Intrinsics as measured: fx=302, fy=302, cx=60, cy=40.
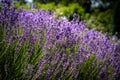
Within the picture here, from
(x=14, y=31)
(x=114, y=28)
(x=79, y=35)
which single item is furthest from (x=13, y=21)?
(x=114, y=28)

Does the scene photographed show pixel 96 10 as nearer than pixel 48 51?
No

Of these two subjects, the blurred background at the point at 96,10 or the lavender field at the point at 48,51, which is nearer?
the lavender field at the point at 48,51

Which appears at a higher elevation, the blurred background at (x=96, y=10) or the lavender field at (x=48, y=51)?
the lavender field at (x=48, y=51)

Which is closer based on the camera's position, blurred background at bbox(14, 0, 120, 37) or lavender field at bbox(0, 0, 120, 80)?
lavender field at bbox(0, 0, 120, 80)

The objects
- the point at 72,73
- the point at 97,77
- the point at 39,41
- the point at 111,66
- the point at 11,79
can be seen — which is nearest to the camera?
the point at 11,79

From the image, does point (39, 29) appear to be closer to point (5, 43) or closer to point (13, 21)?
point (13, 21)

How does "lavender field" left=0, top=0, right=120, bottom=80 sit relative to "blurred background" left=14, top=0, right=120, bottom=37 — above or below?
above

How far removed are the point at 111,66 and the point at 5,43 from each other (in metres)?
1.29

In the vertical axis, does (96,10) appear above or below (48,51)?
below

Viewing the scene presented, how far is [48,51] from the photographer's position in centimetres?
280

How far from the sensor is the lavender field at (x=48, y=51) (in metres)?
2.53

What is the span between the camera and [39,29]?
9.74ft

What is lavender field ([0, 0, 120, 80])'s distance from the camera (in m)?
2.53

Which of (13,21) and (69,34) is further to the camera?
(69,34)
